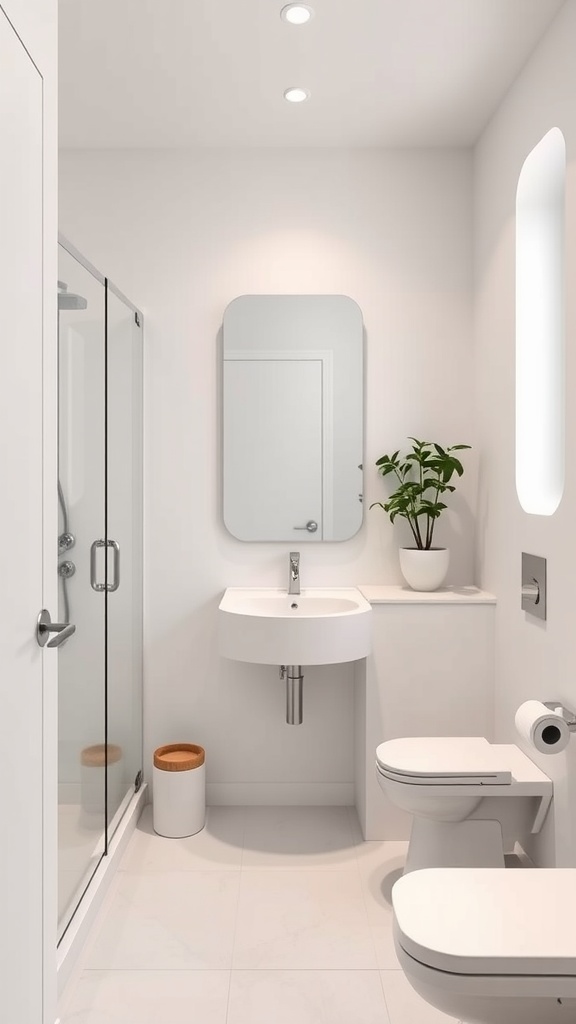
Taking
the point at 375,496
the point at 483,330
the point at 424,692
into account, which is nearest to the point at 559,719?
the point at 424,692

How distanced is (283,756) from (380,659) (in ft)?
2.14

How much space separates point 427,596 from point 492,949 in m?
1.48

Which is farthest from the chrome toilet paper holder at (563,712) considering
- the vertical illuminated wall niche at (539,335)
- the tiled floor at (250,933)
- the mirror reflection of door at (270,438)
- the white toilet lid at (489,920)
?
the mirror reflection of door at (270,438)

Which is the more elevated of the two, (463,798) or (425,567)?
(425,567)

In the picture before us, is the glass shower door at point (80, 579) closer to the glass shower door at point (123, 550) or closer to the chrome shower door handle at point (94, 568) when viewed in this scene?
the chrome shower door handle at point (94, 568)

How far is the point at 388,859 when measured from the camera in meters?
2.55

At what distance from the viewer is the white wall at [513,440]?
1.98 metres

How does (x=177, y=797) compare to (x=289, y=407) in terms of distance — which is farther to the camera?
(x=289, y=407)

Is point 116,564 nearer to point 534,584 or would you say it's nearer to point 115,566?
point 115,566

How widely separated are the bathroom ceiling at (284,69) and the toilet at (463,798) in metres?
2.07

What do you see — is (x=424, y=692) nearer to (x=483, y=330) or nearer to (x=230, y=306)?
(x=483, y=330)

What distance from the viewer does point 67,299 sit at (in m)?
1.91

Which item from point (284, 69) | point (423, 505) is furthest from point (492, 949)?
point (284, 69)

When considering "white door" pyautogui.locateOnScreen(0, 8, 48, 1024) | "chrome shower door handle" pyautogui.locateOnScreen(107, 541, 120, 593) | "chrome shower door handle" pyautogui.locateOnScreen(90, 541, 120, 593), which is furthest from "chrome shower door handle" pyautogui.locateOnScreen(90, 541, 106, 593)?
"white door" pyautogui.locateOnScreen(0, 8, 48, 1024)
